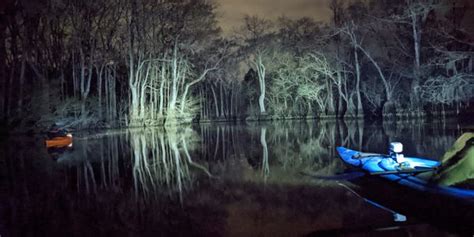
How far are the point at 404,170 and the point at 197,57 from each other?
Result: 115ft

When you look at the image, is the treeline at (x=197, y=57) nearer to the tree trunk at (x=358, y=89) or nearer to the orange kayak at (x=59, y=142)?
the tree trunk at (x=358, y=89)

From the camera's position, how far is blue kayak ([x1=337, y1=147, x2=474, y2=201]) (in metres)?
6.06

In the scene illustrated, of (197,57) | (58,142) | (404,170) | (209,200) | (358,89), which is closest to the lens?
(209,200)

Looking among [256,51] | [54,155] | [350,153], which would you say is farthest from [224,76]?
[350,153]

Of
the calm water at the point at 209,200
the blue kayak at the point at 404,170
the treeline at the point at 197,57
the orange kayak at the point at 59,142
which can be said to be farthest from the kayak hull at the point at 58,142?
the blue kayak at the point at 404,170

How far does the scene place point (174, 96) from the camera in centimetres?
3647

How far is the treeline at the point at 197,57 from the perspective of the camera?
27844 mm

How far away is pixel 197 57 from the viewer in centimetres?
4103

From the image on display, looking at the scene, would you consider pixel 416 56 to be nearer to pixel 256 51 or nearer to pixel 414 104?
pixel 414 104

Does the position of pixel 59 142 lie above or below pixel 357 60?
below

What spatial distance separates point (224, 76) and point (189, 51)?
10.3m

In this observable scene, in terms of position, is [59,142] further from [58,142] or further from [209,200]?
[209,200]

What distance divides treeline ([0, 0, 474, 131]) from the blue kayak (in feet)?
53.0

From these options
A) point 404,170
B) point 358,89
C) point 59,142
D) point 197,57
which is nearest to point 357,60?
point 358,89
